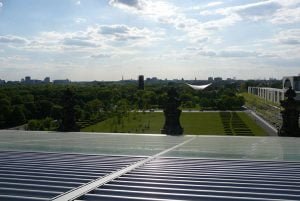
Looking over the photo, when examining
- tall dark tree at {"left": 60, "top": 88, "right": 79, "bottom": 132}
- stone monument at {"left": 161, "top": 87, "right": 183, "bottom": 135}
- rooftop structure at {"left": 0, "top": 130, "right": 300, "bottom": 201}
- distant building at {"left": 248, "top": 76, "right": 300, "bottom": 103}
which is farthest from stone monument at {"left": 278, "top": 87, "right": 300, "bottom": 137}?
distant building at {"left": 248, "top": 76, "right": 300, "bottom": 103}

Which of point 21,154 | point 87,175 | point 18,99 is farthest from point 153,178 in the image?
point 18,99

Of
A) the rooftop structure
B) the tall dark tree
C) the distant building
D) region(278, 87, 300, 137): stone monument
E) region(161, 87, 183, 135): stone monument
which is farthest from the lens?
the distant building

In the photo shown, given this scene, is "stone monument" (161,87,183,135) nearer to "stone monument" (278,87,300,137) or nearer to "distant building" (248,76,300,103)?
"stone monument" (278,87,300,137)

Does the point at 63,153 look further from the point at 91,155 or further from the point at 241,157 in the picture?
the point at 241,157

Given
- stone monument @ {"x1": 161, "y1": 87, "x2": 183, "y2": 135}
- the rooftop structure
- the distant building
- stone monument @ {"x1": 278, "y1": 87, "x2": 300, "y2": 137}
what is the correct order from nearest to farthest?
the rooftop structure → stone monument @ {"x1": 278, "y1": 87, "x2": 300, "y2": 137} → stone monument @ {"x1": 161, "y1": 87, "x2": 183, "y2": 135} → the distant building

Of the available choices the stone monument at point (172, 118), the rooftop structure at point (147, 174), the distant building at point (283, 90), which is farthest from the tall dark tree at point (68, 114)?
the distant building at point (283, 90)

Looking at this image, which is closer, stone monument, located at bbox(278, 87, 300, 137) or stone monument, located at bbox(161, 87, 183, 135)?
stone monument, located at bbox(278, 87, 300, 137)

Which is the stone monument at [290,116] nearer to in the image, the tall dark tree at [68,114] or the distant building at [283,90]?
the tall dark tree at [68,114]
